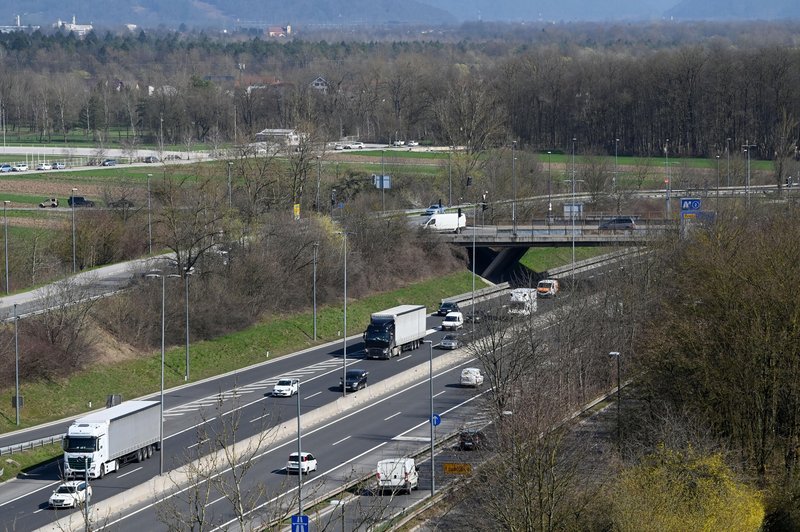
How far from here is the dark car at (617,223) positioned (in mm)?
85419

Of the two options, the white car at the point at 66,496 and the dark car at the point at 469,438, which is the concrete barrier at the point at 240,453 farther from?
the dark car at the point at 469,438

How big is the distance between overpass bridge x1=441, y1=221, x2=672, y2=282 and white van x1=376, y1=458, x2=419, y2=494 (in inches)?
1524

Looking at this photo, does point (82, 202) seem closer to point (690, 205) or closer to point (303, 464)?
point (690, 205)

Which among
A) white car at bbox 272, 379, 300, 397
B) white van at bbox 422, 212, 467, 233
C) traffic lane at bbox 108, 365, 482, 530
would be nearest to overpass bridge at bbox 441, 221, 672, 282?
white van at bbox 422, 212, 467, 233

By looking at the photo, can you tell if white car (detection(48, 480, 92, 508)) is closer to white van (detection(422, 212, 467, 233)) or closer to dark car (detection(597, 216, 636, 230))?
white van (detection(422, 212, 467, 233))

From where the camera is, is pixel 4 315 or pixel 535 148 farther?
pixel 535 148

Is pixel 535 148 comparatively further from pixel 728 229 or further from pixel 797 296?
pixel 797 296

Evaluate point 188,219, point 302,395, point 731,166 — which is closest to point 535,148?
point 731,166

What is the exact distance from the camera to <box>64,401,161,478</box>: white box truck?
40625mm

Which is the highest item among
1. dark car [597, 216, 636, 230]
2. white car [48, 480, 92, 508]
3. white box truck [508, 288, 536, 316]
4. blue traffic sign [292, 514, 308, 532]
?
dark car [597, 216, 636, 230]

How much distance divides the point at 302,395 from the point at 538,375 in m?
11.7

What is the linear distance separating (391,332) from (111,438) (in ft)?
69.8

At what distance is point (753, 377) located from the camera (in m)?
39.3

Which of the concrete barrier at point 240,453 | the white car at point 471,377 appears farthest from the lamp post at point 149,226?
the white car at point 471,377
